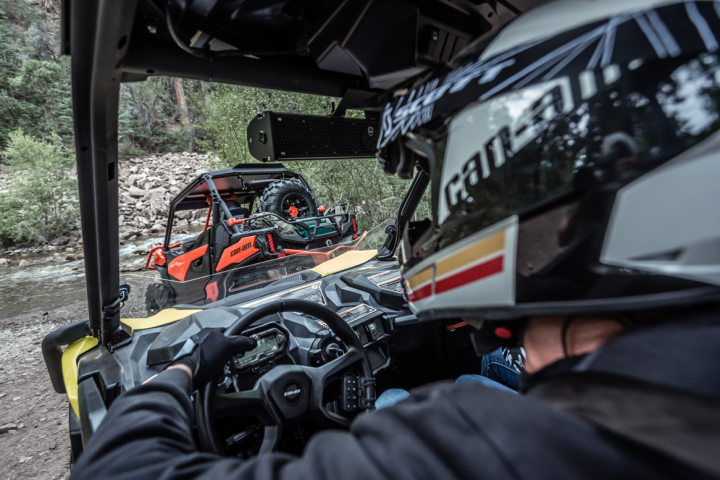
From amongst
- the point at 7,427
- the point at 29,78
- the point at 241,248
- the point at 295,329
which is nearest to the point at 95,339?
the point at 295,329

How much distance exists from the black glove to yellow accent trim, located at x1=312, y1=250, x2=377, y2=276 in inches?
50.1

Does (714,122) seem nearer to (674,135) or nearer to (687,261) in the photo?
(674,135)

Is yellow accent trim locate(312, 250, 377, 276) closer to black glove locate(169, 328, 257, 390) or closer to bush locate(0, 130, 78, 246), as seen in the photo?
black glove locate(169, 328, 257, 390)

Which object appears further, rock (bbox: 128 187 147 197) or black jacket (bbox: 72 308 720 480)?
rock (bbox: 128 187 147 197)

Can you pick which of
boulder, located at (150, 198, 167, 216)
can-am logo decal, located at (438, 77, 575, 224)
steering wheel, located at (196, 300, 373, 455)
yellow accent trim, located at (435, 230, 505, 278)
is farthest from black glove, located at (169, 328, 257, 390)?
boulder, located at (150, 198, 167, 216)

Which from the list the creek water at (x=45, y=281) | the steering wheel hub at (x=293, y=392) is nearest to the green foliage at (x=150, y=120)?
the creek water at (x=45, y=281)

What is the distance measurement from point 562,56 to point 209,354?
1.29 m

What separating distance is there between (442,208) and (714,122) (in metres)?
0.50

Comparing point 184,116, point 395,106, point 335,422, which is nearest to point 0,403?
point 335,422

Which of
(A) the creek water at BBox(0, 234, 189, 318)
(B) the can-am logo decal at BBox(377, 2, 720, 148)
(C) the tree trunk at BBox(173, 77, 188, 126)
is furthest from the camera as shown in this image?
(C) the tree trunk at BBox(173, 77, 188, 126)

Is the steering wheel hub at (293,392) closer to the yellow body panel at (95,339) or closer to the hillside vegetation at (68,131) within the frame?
the yellow body panel at (95,339)

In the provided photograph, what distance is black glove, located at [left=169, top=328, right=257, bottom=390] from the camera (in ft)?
4.01

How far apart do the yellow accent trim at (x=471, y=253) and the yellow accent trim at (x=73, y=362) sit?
143cm

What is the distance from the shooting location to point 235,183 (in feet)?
20.8
